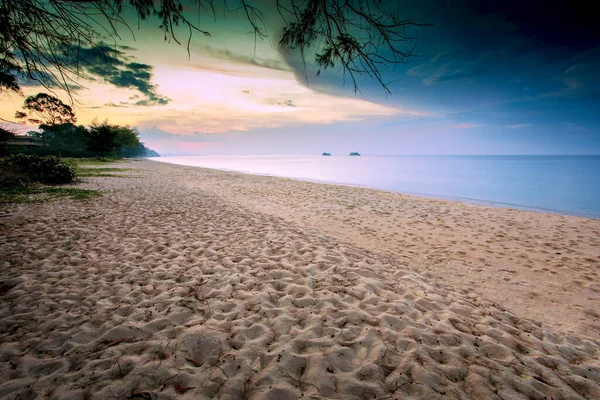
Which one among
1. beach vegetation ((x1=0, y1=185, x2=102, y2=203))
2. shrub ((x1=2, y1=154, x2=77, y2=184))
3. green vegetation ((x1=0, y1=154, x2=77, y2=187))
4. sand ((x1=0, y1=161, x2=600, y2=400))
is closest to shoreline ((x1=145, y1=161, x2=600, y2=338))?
sand ((x1=0, y1=161, x2=600, y2=400))

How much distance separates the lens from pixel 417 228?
9086mm

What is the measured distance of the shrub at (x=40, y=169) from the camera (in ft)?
47.6

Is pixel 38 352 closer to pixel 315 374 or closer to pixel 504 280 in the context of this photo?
pixel 315 374

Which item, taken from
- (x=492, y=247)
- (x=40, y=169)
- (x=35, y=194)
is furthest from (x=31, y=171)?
(x=492, y=247)

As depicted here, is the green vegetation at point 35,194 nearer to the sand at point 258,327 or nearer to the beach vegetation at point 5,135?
the beach vegetation at point 5,135

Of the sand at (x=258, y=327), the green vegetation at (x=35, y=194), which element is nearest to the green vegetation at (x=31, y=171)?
the green vegetation at (x=35, y=194)

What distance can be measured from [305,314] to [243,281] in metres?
1.35

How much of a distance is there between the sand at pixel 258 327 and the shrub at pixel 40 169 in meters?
12.2

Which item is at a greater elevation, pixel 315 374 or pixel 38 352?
pixel 315 374

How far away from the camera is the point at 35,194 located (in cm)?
1166

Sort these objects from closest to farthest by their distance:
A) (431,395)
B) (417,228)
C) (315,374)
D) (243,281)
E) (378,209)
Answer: (431,395) → (315,374) → (243,281) → (417,228) → (378,209)

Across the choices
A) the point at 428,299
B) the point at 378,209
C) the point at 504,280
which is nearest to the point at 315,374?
the point at 428,299

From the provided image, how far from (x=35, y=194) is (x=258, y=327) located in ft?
48.1

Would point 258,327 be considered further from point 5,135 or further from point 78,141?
point 78,141
